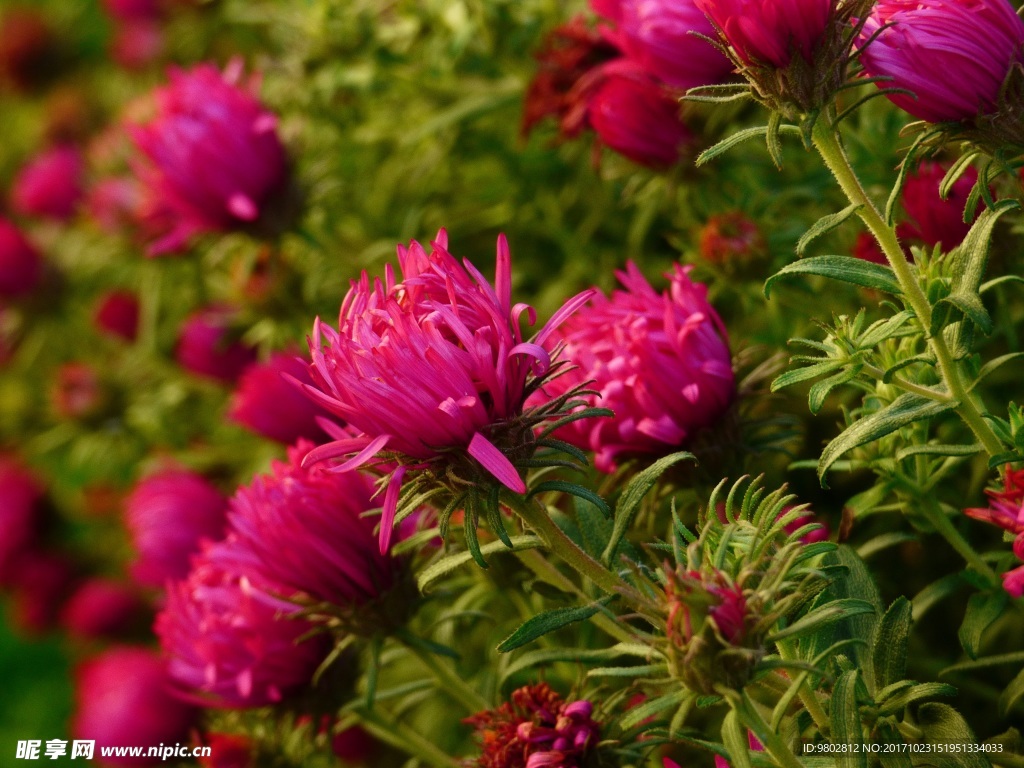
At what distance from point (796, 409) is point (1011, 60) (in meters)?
0.51

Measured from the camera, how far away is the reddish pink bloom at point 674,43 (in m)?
0.94

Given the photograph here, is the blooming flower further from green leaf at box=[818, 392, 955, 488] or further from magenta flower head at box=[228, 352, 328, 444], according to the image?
magenta flower head at box=[228, 352, 328, 444]

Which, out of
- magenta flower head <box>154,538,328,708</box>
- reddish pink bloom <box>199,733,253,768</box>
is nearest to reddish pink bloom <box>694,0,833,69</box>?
magenta flower head <box>154,538,328,708</box>

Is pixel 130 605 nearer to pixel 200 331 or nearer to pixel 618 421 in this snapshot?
pixel 200 331

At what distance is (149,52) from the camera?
2344 mm

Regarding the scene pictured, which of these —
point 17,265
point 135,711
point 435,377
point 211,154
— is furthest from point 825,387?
point 17,265

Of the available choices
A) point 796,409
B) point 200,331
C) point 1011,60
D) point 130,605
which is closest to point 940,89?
point 1011,60

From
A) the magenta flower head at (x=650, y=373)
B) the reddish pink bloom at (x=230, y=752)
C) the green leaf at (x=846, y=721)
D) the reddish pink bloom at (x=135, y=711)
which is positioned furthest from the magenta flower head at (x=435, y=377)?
the reddish pink bloom at (x=135, y=711)

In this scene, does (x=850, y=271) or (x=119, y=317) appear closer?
(x=850, y=271)

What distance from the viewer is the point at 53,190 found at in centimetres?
226

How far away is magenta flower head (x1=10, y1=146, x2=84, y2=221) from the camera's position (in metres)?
2.26

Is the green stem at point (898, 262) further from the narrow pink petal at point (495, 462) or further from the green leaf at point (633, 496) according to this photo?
the narrow pink petal at point (495, 462)

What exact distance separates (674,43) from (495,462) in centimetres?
46

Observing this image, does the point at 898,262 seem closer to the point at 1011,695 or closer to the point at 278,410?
the point at 1011,695
